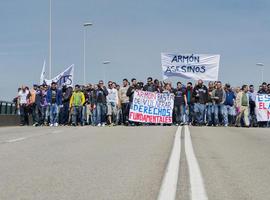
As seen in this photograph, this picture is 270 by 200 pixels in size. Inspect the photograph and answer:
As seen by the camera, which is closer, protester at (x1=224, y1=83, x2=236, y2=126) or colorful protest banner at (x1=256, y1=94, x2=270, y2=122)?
protester at (x1=224, y1=83, x2=236, y2=126)

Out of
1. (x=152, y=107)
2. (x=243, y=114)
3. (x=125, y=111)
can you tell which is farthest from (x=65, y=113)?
(x=243, y=114)

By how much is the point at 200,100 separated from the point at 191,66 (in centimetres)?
511

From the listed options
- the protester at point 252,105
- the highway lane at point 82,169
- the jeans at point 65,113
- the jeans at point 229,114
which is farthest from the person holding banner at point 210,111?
the highway lane at point 82,169

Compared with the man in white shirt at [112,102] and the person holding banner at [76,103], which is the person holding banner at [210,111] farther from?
the person holding banner at [76,103]

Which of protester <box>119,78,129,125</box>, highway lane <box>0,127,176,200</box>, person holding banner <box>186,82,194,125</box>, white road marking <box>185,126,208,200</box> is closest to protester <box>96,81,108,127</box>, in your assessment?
protester <box>119,78,129,125</box>

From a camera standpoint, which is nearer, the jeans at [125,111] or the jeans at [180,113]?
Answer: the jeans at [180,113]

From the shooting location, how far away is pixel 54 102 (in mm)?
27922

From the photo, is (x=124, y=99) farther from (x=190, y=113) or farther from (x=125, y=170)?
(x=125, y=170)

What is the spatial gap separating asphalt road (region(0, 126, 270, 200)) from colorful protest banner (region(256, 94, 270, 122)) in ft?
46.4

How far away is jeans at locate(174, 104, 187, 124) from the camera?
2731 centimetres

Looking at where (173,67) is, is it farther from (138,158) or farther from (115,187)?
(115,187)

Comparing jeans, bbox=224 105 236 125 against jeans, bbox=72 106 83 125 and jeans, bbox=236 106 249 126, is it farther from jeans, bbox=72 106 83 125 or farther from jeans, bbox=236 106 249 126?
jeans, bbox=72 106 83 125

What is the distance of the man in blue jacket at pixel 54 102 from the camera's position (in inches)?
1091

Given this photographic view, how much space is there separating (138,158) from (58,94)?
1740cm
